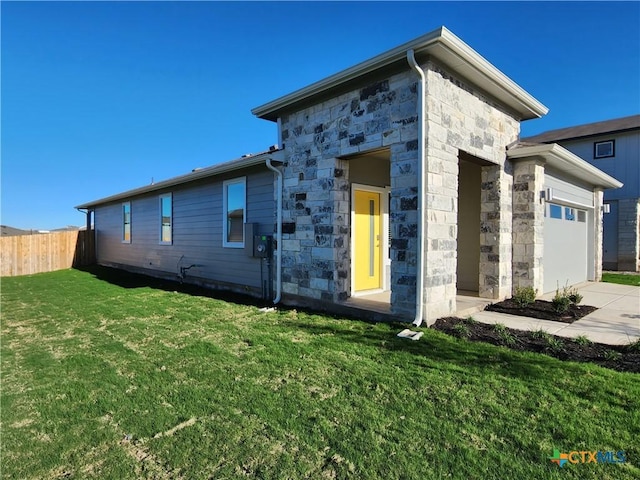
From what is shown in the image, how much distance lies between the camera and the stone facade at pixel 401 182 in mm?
4812

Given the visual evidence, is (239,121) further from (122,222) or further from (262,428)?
(262,428)

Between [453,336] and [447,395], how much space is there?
65.7 inches

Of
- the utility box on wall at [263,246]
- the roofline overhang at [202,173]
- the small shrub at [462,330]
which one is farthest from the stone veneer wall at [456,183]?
the utility box on wall at [263,246]

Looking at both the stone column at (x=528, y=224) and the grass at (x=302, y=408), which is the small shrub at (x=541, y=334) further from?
the stone column at (x=528, y=224)

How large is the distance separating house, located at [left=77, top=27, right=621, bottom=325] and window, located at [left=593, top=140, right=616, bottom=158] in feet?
23.9

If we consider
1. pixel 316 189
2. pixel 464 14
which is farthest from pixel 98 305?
pixel 464 14

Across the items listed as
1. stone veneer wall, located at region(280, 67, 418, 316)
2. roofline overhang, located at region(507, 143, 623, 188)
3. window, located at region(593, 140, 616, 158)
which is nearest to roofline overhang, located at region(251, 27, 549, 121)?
stone veneer wall, located at region(280, 67, 418, 316)

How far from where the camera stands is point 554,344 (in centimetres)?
386

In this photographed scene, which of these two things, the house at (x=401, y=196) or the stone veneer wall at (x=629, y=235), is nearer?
the house at (x=401, y=196)

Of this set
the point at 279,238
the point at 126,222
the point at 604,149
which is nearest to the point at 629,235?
the point at 604,149

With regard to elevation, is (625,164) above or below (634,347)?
above

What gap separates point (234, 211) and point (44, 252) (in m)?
11.5

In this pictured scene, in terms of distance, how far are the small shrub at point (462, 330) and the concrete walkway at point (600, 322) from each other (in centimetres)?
76

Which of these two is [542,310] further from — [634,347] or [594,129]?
[594,129]
